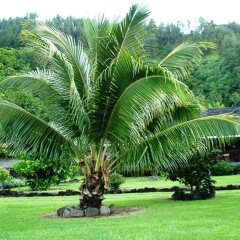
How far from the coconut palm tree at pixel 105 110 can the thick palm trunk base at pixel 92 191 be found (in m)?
0.02

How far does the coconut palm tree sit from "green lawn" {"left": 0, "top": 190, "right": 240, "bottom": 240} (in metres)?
1.23

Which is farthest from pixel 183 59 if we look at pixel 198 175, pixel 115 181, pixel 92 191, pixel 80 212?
pixel 115 181

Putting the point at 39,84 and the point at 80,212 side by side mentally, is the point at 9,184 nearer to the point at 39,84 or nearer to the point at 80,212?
the point at 80,212

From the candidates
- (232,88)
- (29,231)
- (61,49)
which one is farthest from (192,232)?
(232,88)

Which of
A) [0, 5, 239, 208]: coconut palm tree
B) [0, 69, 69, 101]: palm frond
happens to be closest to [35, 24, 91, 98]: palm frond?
[0, 5, 239, 208]: coconut palm tree

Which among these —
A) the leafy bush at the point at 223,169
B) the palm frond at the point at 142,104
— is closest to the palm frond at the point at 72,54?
the palm frond at the point at 142,104

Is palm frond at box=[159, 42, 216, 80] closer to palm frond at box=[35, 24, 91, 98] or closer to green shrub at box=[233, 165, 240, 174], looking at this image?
palm frond at box=[35, 24, 91, 98]

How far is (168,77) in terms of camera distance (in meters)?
9.39

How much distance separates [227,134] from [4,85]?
202 inches

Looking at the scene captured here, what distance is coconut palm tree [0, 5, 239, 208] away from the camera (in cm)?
1021

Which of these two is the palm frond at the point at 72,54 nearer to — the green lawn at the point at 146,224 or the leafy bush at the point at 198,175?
the green lawn at the point at 146,224

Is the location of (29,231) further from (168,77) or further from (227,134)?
(227,134)

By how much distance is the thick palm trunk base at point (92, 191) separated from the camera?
1095 centimetres

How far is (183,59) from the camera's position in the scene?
11.6 m
